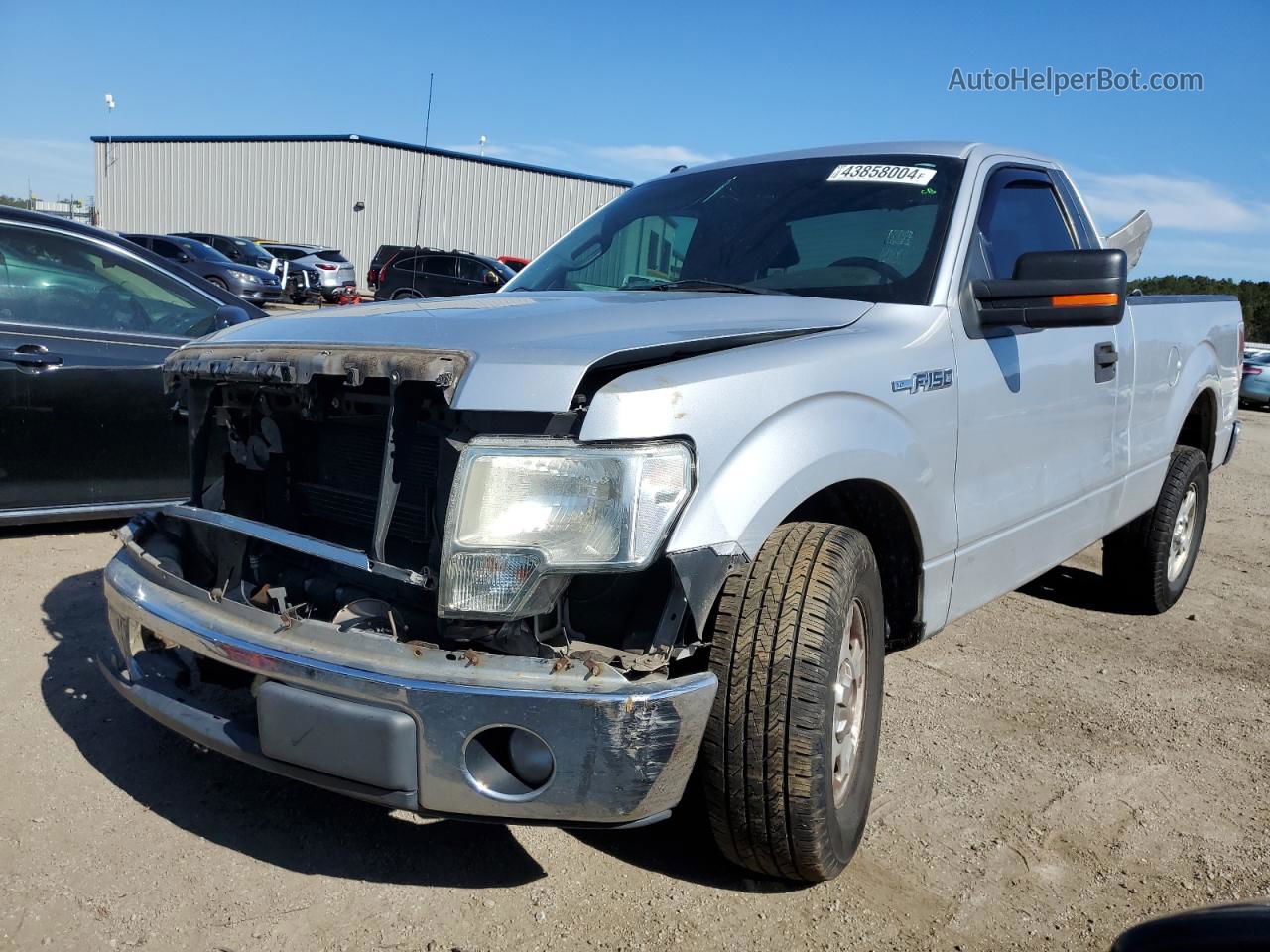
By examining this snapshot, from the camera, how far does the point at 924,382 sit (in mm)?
2777

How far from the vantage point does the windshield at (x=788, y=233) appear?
3.12 meters

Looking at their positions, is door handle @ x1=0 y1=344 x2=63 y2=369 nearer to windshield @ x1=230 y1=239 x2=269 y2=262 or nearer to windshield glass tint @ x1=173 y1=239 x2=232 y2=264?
windshield glass tint @ x1=173 y1=239 x2=232 y2=264

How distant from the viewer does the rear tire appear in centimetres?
481

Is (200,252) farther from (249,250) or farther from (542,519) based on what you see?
(542,519)

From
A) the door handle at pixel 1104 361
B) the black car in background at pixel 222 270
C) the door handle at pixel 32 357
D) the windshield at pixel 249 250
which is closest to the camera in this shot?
the door handle at pixel 1104 361

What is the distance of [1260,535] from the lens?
7.50 meters

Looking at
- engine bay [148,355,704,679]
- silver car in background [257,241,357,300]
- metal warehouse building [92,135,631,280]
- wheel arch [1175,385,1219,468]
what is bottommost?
engine bay [148,355,704,679]

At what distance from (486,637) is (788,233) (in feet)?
5.87

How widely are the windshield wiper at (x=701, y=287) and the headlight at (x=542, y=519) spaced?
3.92ft

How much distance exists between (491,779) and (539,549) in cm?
47

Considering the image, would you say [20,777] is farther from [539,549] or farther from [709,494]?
[709,494]

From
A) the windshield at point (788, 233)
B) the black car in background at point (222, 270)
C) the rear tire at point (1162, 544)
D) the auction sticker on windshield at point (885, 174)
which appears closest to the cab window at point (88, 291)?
the windshield at point (788, 233)

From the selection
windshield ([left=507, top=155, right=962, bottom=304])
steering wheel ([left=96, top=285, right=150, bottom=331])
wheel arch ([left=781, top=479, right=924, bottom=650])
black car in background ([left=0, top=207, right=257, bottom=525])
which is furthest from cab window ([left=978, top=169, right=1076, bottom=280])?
steering wheel ([left=96, top=285, right=150, bottom=331])

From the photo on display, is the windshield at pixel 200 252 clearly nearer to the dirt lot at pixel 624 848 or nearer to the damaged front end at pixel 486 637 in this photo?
the dirt lot at pixel 624 848
